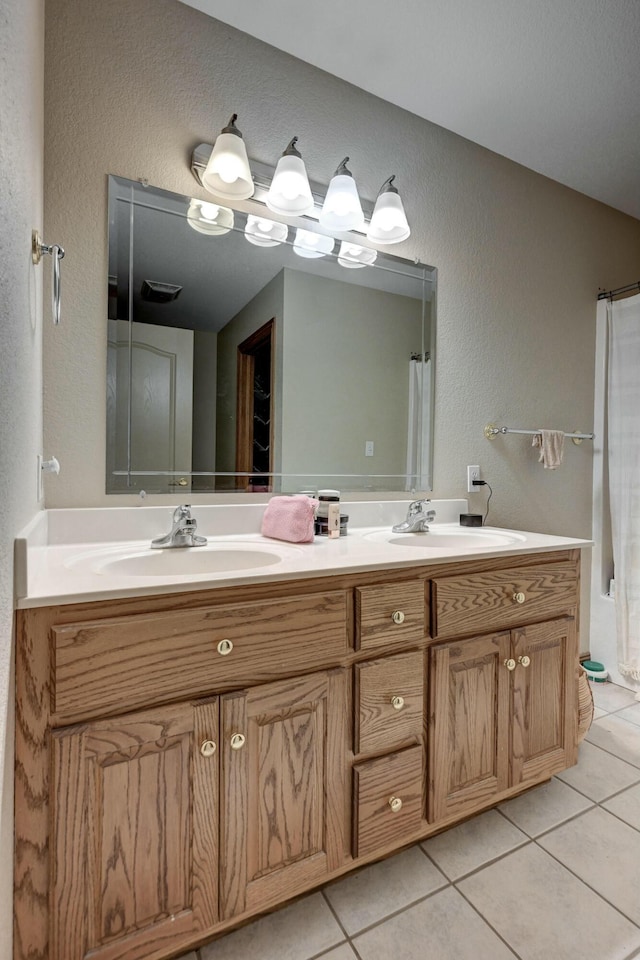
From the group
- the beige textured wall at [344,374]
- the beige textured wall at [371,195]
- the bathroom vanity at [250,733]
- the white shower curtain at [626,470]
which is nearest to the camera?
the bathroom vanity at [250,733]

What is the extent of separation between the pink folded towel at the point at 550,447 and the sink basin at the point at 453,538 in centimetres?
60

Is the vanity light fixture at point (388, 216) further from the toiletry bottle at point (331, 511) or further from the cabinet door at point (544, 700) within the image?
the cabinet door at point (544, 700)

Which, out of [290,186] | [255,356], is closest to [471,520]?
[255,356]

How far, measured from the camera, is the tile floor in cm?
104

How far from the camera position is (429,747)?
124cm

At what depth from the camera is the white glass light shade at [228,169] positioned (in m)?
1.42

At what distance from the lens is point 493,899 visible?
1.16 meters

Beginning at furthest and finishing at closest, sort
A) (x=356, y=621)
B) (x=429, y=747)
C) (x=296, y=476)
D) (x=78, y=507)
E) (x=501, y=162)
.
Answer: (x=501, y=162) → (x=296, y=476) → (x=78, y=507) → (x=429, y=747) → (x=356, y=621)

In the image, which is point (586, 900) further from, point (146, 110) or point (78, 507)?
point (146, 110)

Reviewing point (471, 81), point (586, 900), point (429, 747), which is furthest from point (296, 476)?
point (471, 81)

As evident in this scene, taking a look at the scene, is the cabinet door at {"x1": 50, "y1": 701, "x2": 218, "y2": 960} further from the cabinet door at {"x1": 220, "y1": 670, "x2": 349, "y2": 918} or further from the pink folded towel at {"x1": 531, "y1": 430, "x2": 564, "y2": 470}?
the pink folded towel at {"x1": 531, "y1": 430, "x2": 564, "y2": 470}

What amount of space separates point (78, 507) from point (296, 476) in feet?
2.24

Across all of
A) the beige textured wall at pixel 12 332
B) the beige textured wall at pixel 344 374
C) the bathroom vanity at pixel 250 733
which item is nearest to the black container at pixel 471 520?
the beige textured wall at pixel 344 374

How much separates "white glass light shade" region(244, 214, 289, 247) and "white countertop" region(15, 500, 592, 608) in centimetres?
89
